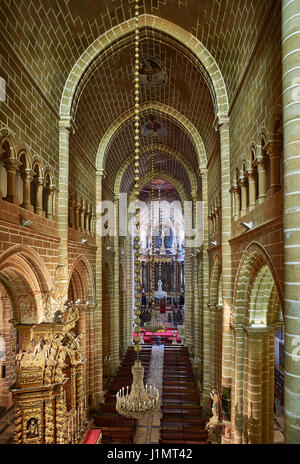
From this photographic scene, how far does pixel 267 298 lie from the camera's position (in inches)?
323

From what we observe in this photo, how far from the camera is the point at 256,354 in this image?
823cm

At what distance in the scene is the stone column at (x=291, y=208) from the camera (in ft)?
13.7

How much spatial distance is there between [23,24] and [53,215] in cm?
476

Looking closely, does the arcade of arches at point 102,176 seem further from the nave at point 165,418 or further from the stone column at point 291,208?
the nave at point 165,418

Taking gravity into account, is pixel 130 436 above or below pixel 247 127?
below

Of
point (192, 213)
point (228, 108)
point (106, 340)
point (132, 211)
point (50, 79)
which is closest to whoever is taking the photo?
point (50, 79)

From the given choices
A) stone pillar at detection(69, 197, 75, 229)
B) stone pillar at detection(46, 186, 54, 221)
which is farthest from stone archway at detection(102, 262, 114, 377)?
stone pillar at detection(46, 186, 54, 221)

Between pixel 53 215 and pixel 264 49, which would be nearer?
pixel 264 49

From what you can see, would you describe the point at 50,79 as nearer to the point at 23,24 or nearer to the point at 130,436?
the point at 23,24

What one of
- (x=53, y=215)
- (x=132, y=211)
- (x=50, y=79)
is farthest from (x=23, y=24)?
(x=132, y=211)

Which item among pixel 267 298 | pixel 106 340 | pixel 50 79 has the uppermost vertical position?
pixel 50 79

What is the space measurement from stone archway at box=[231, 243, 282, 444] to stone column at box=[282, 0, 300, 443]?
337cm

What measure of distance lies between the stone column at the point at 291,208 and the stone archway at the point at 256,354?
3.37 metres

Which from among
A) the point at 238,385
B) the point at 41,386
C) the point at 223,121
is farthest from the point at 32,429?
the point at 223,121
